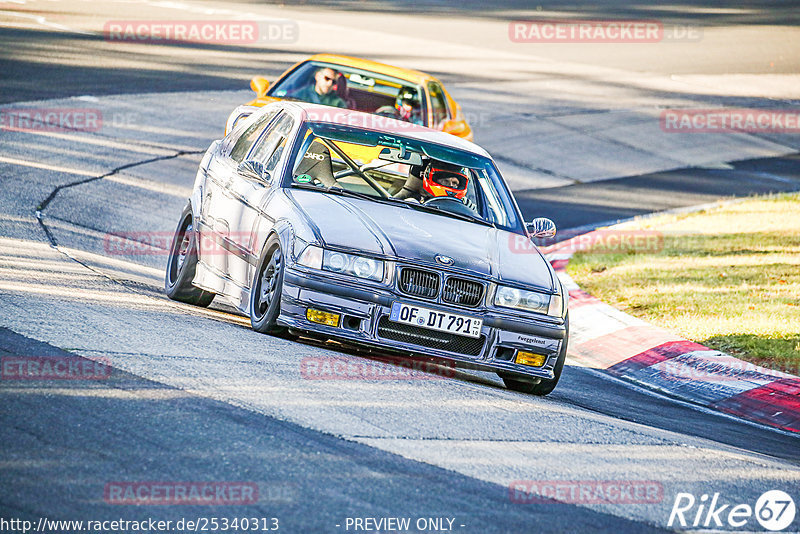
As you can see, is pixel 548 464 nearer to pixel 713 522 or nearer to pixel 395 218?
pixel 713 522

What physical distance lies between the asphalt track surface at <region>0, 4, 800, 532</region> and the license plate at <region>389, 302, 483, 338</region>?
0.36m

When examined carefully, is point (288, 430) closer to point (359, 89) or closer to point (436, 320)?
point (436, 320)

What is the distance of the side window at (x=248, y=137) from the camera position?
31.1ft

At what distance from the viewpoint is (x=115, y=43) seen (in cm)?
2605

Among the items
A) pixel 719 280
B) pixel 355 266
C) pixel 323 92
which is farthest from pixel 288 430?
pixel 323 92

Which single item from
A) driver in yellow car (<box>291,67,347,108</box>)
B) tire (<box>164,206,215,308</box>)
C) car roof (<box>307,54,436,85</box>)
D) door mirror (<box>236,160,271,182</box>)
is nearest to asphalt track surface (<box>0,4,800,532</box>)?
tire (<box>164,206,215,308</box>)

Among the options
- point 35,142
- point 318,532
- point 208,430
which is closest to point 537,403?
point 208,430

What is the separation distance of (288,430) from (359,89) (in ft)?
31.8

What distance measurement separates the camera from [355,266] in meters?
7.47

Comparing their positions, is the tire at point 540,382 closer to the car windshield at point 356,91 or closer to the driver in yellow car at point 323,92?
the car windshield at point 356,91

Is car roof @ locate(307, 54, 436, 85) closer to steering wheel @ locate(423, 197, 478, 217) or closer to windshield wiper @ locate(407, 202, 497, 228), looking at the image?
steering wheel @ locate(423, 197, 478, 217)

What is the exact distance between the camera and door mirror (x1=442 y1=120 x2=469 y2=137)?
15304mm

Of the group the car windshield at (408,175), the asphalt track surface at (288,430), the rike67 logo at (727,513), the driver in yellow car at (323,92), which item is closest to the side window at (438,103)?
the driver in yellow car at (323,92)

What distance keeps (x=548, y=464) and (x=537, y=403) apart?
158 centimetres
